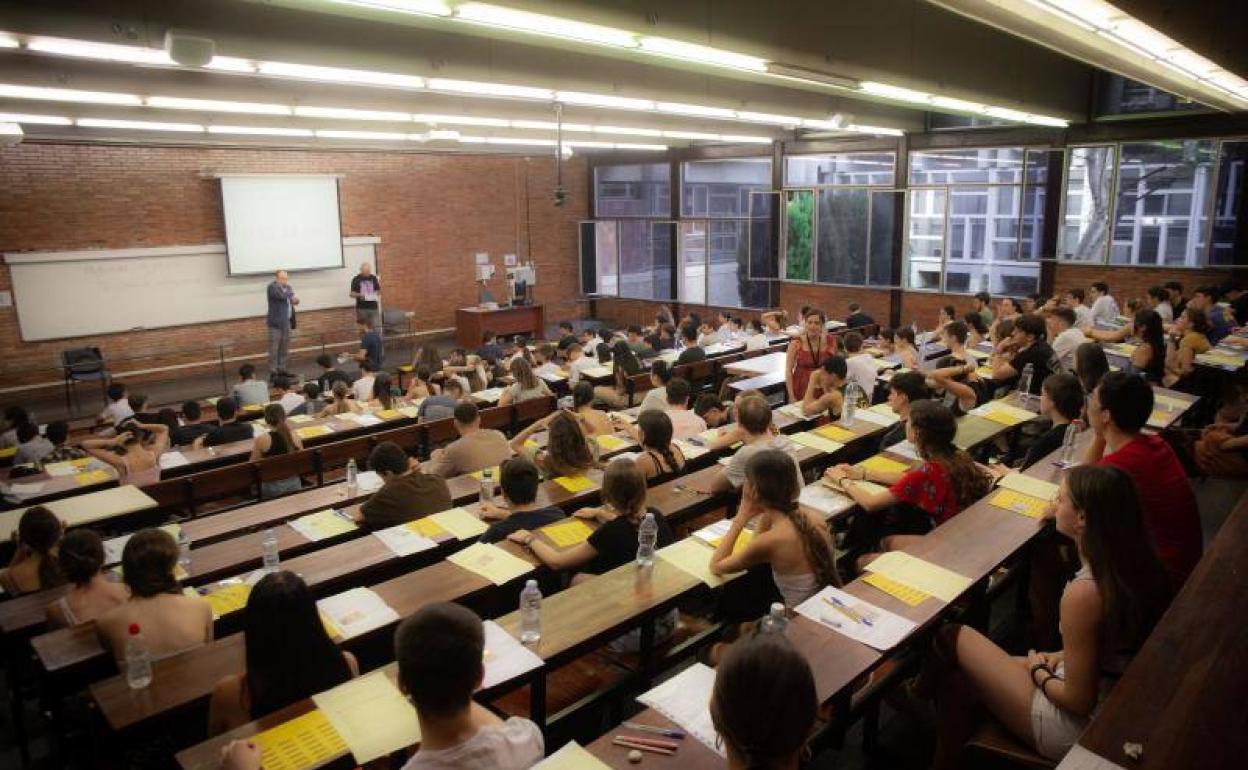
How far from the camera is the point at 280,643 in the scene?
2.76 m

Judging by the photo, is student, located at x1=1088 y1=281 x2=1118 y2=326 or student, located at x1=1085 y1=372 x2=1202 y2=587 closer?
student, located at x1=1085 y1=372 x2=1202 y2=587

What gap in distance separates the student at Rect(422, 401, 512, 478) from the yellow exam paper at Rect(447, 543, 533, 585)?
70.9 inches

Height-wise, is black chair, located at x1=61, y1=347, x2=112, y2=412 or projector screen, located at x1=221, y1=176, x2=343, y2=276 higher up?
projector screen, located at x1=221, y1=176, x2=343, y2=276

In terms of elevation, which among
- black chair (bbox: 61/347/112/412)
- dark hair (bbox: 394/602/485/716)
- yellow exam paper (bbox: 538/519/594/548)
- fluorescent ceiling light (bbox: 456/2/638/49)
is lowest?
black chair (bbox: 61/347/112/412)

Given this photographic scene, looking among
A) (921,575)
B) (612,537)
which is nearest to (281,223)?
(612,537)

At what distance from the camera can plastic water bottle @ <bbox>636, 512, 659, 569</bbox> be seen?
365 centimetres

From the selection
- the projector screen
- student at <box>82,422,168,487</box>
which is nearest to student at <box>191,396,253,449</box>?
student at <box>82,422,168,487</box>

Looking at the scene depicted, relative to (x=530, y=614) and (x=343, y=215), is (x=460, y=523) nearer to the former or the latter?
(x=530, y=614)

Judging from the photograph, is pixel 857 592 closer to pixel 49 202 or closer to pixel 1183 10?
pixel 1183 10

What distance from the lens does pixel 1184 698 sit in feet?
8.21

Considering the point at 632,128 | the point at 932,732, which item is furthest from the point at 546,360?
the point at 932,732

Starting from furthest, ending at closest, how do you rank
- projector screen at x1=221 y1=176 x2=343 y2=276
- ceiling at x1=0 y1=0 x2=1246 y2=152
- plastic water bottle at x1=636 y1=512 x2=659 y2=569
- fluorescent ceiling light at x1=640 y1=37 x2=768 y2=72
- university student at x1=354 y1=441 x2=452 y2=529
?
1. projector screen at x1=221 y1=176 x2=343 y2=276
2. ceiling at x1=0 y1=0 x2=1246 y2=152
3. fluorescent ceiling light at x1=640 y1=37 x2=768 y2=72
4. university student at x1=354 y1=441 x2=452 y2=529
5. plastic water bottle at x1=636 y1=512 x2=659 y2=569

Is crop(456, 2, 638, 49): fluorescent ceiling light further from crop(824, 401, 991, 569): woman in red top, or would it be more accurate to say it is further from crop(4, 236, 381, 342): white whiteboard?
crop(4, 236, 381, 342): white whiteboard

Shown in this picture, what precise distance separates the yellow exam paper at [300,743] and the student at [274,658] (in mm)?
187
